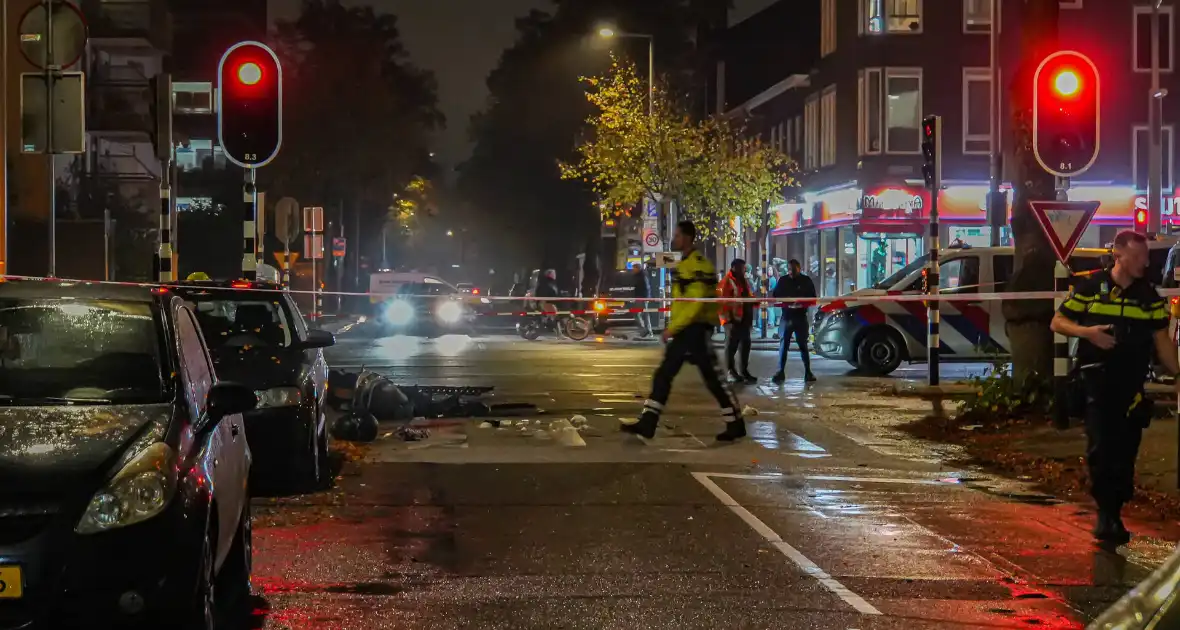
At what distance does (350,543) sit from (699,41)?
52.3 meters

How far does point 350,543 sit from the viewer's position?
8.32 meters

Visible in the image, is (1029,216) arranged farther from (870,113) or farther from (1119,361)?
(870,113)

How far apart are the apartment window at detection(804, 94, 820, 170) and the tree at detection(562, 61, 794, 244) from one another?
2.34 meters

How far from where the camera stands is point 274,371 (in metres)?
10.4

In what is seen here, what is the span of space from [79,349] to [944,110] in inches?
1350

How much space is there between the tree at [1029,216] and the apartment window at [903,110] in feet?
78.6

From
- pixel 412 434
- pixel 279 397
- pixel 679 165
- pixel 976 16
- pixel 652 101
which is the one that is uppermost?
pixel 976 16

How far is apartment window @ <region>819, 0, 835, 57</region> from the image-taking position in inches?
1609

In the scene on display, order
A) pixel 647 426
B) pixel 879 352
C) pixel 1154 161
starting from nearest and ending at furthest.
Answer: pixel 647 426 → pixel 879 352 → pixel 1154 161

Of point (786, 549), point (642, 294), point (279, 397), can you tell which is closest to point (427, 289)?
point (642, 294)

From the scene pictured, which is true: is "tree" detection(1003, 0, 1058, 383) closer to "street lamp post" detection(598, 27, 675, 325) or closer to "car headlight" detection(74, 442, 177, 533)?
"car headlight" detection(74, 442, 177, 533)

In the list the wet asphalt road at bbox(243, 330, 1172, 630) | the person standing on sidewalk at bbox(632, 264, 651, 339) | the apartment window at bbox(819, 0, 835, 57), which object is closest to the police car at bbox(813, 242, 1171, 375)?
the wet asphalt road at bbox(243, 330, 1172, 630)

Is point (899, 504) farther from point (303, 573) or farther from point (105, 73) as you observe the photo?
point (105, 73)

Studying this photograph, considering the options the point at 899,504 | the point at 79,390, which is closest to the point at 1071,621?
the point at 899,504
